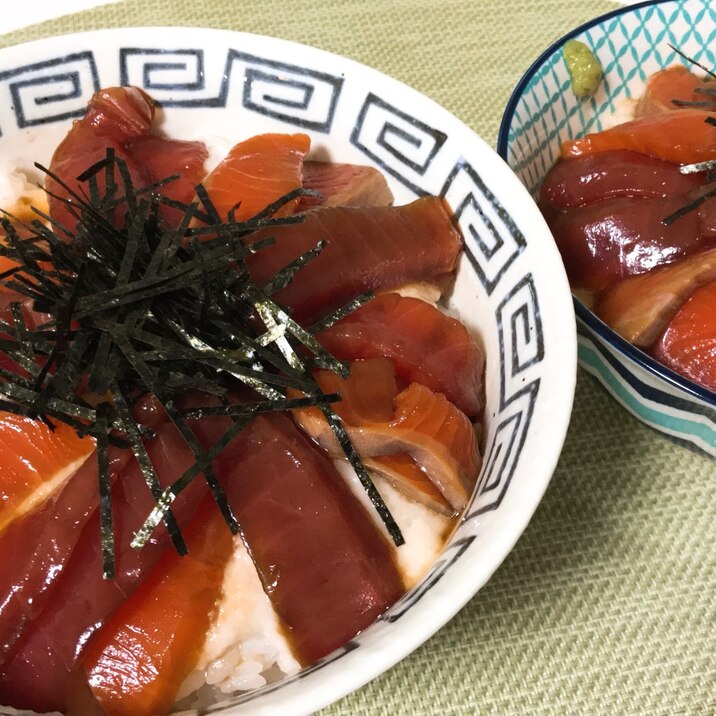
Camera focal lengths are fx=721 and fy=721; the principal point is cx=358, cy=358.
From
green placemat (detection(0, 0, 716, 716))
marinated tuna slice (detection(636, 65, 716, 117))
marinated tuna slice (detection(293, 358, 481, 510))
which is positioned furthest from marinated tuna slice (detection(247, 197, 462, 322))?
marinated tuna slice (detection(636, 65, 716, 117))

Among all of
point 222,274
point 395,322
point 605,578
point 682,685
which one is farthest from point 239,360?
point 682,685

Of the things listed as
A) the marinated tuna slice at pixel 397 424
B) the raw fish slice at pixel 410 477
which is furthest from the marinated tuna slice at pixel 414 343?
the raw fish slice at pixel 410 477

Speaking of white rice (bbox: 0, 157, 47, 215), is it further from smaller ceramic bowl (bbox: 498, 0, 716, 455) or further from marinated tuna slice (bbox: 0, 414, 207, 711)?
smaller ceramic bowl (bbox: 498, 0, 716, 455)

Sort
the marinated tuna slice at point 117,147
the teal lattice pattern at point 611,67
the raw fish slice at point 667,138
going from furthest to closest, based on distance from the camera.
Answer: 1. the teal lattice pattern at point 611,67
2. the raw fish slice at point 667,138
3. the marinated tuna slice at point 117,147

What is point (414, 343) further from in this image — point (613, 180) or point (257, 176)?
point (613, 180)

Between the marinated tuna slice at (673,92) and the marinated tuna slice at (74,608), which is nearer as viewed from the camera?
the marinated tuna slice at (74,608)

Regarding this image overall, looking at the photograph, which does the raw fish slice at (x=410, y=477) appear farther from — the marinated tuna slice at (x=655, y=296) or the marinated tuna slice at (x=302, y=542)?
the marinated tuna slice at (x=655, y=296)

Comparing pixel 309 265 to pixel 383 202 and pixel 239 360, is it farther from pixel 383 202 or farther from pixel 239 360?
pixel 383 202

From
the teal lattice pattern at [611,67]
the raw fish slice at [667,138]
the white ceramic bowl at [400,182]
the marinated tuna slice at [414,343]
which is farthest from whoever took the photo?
the teal lattice pattern at [611,67]
